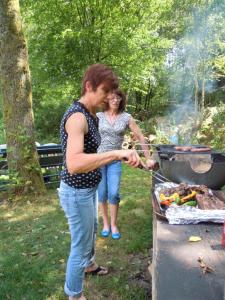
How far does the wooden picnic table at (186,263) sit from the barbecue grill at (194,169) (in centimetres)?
88

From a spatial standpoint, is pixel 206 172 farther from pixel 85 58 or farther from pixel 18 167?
pixel 85 58

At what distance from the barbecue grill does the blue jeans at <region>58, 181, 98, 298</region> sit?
94cm

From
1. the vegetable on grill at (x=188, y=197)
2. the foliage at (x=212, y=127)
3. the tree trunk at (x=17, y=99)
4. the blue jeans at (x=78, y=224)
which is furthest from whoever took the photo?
the foliage at (x=212, y=127)

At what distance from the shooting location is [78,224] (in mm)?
2455

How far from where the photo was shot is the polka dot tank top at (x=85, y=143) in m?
2.28

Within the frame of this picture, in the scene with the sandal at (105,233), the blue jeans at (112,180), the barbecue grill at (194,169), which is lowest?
the sandal at (105,233)

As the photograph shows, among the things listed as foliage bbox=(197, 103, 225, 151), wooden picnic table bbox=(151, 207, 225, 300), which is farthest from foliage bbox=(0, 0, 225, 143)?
wooden picnic table bbox=(151, 207, 225, 300)

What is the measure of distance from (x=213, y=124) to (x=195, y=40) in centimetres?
383

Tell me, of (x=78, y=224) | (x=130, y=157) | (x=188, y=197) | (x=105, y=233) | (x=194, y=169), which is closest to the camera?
(x=130, y=157)

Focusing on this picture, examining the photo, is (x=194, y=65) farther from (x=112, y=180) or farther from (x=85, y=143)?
(x=85, y=143)

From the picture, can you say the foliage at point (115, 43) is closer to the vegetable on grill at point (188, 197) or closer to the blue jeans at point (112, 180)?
the blue jeans at point (112, 180)

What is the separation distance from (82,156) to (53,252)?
2.11 meters

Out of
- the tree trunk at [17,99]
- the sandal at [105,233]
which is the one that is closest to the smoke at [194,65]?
the tree trunk at [17,99]

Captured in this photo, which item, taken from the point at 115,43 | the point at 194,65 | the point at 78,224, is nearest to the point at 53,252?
the point at 78,224
